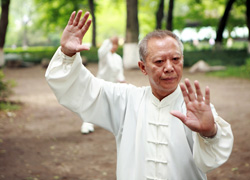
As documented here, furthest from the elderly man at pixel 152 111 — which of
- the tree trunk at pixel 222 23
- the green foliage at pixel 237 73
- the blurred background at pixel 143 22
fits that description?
the tree trunk at pixel 222 23

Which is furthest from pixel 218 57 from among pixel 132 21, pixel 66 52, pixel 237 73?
pixel 66 52

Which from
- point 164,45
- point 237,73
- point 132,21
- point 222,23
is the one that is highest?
point 164,45

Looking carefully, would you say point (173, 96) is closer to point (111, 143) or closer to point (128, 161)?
point (128, 161)

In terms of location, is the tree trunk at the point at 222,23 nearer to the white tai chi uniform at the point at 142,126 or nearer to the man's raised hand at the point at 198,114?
the white tai chi uniform at the point at 142,126

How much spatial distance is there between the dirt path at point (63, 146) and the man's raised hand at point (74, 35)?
331cm

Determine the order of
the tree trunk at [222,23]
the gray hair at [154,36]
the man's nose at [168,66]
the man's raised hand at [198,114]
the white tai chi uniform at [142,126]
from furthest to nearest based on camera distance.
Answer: the tree trunk at [222,23] → the gray hair at [154,36] → the man's nose at [168,66] → the white tai chi uniform at [142,126] → the man's raised hand at [198,114]

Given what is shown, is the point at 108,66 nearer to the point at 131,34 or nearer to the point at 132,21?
the point at 132,21

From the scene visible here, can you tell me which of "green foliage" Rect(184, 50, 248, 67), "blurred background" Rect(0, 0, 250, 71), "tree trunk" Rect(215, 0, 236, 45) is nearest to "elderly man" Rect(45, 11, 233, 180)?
"blurred background" Rect(0, 0, 250, 71)

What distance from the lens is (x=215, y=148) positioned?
7.07ft

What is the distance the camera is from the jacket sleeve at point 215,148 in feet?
7.07

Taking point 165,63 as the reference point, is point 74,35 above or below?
above

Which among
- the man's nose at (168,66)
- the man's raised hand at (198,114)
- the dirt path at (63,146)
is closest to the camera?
the man's raised hand at (198,114)

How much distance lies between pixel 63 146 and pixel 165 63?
16.5ft

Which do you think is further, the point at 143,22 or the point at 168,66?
the point at 143,22
